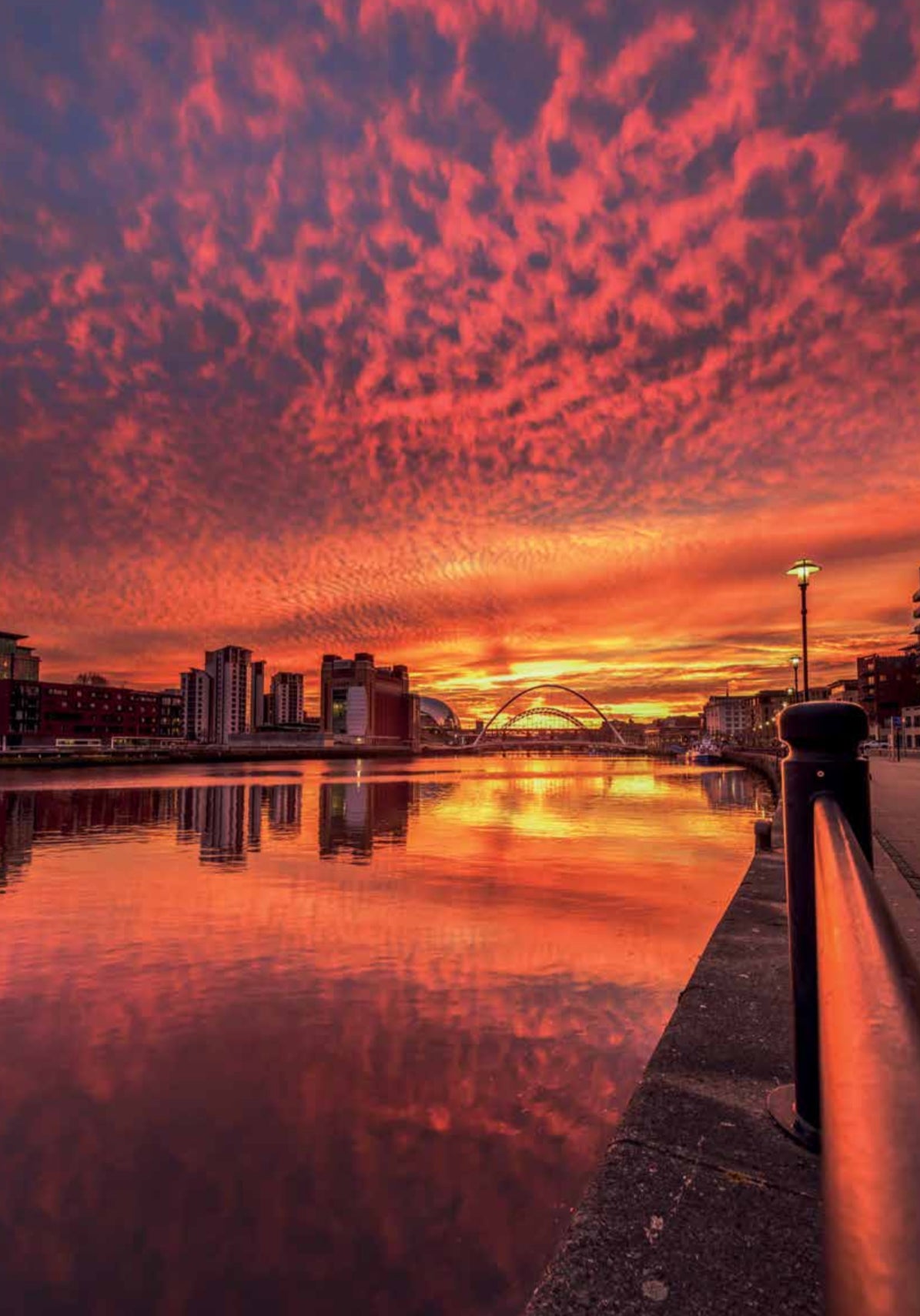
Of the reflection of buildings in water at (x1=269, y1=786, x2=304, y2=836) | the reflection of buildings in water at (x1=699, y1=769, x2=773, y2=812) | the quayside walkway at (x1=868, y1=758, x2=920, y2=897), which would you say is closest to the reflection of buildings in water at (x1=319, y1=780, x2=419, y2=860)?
the reflection of buildings in water at (x1=269, y1=786, x2=304, y2=836)

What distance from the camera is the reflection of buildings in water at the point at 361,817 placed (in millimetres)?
22125

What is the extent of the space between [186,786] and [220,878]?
37851 mm

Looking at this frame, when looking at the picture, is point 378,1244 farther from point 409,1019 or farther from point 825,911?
point 825,911

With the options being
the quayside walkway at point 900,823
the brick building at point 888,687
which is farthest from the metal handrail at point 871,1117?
the brick building at point 888,687

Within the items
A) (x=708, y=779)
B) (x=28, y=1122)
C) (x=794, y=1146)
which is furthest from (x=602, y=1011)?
(x=708, y=779)

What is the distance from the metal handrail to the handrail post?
Answer: 1.53 m

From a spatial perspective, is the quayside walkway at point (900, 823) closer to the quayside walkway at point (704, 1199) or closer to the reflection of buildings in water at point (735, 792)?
the quayside walkway at point (704, 1199)

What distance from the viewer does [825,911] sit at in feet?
5.09

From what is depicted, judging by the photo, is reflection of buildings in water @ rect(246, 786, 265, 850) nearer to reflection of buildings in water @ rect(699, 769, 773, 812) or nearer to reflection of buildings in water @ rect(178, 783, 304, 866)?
reflection of buildings in water @ rect(178, 783, 304, 866)

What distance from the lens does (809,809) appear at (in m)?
2.96

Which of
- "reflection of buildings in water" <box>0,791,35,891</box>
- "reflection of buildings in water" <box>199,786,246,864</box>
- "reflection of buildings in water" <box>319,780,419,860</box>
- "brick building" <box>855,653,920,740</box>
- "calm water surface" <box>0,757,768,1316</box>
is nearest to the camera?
"calm water surface" <box>0,757,768,1316</box>

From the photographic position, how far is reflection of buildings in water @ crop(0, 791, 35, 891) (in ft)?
59.0

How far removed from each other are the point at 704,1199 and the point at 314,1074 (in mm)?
4447

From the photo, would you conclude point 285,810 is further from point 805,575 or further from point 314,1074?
point 314,1074
